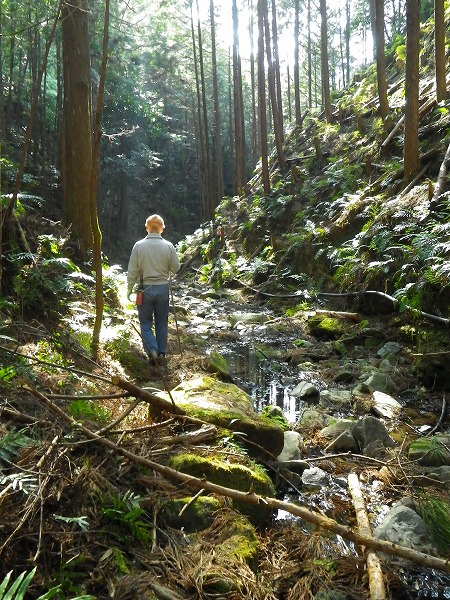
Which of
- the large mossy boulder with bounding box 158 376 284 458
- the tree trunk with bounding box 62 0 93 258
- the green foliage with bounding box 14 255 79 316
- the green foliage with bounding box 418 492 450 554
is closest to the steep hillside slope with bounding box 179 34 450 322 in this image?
the large mossy boulder with bounding box 158 376 284 458

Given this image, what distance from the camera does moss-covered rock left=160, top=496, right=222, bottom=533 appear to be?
265 cm

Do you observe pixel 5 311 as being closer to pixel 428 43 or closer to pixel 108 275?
pixel 108 275

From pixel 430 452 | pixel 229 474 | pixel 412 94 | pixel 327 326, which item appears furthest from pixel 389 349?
pixel 412 94

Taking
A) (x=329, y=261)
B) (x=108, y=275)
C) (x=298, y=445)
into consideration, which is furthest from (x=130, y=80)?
(x=298, y=445)

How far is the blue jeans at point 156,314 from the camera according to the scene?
653 centimetres

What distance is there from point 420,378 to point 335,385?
110 centimetres

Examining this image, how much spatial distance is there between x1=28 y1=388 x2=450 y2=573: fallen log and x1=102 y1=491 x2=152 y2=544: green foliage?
0.31m

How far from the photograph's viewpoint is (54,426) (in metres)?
2.80

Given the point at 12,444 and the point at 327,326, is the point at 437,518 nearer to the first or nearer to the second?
the point at 12,444

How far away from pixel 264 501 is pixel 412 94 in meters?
10.3

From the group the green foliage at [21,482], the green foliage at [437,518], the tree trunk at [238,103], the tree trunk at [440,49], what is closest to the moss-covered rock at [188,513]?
the green foliage at [21,482]

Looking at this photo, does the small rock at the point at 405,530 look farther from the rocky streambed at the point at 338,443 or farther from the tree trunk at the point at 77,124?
the tree trunk at the point at 77,124

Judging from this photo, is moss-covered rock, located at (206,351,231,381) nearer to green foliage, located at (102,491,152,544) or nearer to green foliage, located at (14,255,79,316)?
green foliage, located at (14,255,79,316)

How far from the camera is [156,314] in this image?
6.71 m
